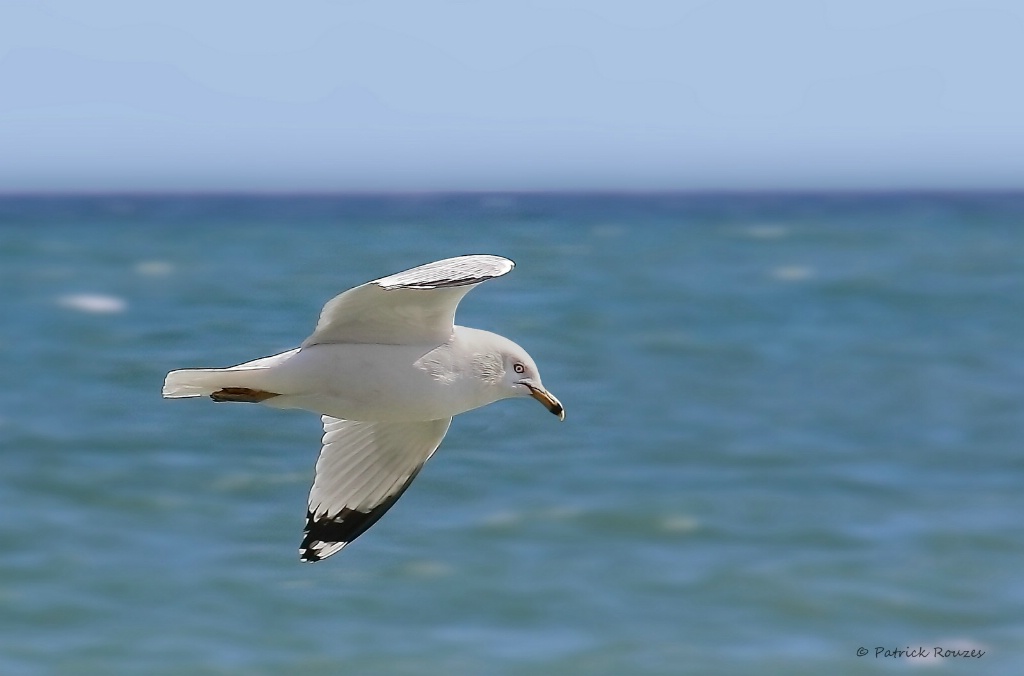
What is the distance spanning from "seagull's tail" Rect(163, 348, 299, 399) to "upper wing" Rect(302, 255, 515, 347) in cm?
24

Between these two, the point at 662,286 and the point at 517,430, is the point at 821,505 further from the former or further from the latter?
the point at 662,286

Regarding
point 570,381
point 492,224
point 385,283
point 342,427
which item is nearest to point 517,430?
point 570,381

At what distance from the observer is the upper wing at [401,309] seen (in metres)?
4.45

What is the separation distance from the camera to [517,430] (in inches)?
596

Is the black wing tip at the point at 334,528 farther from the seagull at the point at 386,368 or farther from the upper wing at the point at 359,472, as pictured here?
the seagull at the point at 386,368

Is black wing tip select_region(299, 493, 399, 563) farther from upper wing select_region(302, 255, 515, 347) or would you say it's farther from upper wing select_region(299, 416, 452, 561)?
upper wing select_region(302, 255, 515, 347)

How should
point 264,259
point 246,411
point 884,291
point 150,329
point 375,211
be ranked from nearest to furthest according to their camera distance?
point 246,411 < point 150,329 < point 884,291 < point 264,259 < point 375,211

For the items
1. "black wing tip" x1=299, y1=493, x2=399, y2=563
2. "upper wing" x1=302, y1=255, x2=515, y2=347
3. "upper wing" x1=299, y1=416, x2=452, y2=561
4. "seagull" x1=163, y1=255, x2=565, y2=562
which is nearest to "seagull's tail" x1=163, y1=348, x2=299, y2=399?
"seagull" x1=163, y1=255, x2=565, y2=562

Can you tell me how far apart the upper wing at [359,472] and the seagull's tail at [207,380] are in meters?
0.81

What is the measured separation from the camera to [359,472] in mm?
5504

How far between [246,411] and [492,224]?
1630cm

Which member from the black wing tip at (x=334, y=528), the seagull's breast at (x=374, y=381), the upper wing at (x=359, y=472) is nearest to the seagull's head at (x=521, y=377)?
the seagull's breast at (x=374, y=381)

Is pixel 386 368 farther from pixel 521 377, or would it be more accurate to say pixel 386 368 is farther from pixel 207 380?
pixel 207 380

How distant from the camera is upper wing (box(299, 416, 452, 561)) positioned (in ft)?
17.7
